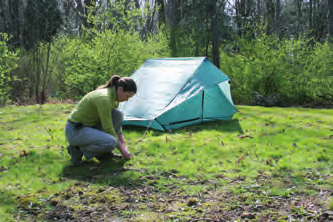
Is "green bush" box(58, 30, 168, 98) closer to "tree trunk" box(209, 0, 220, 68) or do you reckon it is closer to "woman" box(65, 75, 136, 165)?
"tree trunk" box(209, 0, 220, 68)

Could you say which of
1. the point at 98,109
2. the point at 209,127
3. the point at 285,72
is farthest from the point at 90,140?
the point at 285,72

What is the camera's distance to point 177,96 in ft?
21.8

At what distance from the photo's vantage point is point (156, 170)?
4.37 m

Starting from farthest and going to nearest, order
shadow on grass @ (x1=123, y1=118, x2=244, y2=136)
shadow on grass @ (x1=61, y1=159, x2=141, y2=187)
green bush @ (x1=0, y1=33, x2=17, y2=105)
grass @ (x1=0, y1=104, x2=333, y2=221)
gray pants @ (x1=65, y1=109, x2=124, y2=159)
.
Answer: green bush @ (x1=0, y1=33, x2=17, y2=105) → shadow on grass @ (x1=123, y1=118, x2=244, y2=136) → gray pants @ (x1=65, y1=109, x2=124, y2=159) → shadow on grass @ (x1=61, y1=159, x2=141, y2=187) → grass @ (x1=0, y1=104, x2=333, y2=221)

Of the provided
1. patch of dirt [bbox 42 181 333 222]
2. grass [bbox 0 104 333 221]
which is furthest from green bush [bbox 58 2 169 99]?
patch of dirt [bbox 42 181 333 222]

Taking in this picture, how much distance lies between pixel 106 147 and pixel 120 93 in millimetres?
679

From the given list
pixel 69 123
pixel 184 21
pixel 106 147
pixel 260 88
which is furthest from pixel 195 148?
pixel 184 21

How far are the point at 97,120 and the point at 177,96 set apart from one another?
2.48 metres

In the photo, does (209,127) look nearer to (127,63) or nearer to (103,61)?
(127,63)

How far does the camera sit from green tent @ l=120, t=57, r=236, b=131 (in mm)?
6457

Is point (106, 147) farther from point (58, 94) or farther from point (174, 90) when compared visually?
point (58, 94)

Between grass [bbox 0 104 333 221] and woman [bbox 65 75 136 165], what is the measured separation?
0.95 feet

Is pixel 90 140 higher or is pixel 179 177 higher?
pixel 90 140

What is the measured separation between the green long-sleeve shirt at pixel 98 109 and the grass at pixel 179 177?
58 cm
